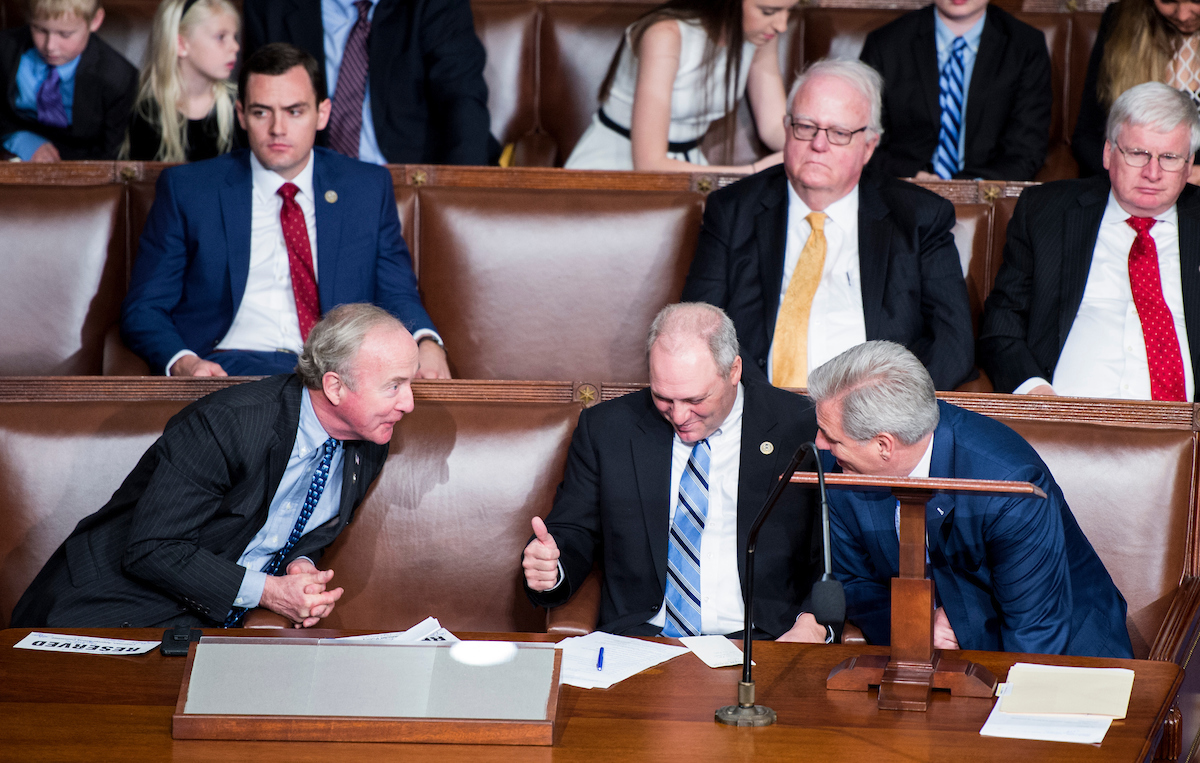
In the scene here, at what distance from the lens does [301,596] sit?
2020mm

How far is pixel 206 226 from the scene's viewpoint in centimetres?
287

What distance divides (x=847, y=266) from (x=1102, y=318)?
1.96ft

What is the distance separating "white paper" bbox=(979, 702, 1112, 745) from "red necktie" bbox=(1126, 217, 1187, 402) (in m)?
1.47

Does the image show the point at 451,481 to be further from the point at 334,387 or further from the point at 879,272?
the point at 879,272

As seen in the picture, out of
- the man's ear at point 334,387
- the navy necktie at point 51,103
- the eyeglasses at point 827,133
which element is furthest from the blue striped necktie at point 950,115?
the navy necktie at point 51,103

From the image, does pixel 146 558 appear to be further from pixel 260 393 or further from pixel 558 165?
pixel 558 165

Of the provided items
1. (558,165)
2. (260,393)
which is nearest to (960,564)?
(260,393)

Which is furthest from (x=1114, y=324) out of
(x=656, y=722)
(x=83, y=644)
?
(x=83, y=644)

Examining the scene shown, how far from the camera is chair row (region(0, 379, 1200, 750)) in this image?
216cm

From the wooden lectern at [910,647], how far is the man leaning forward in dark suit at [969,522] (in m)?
0.33

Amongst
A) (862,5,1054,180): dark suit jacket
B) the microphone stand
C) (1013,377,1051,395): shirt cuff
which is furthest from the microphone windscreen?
(862,5,1054,180): dark suit jacket

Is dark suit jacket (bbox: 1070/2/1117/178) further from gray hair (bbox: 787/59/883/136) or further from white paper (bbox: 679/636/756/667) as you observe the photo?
white paper (bbox: 679/636/756/667)

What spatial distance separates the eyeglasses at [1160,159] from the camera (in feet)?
9.07

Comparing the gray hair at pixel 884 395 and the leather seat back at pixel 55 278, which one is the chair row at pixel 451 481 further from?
the leather seat back at pixel 55 278
